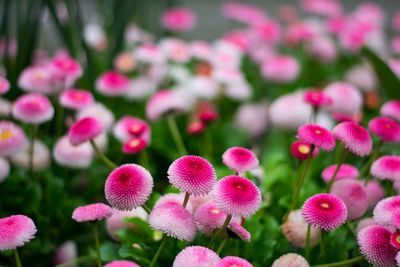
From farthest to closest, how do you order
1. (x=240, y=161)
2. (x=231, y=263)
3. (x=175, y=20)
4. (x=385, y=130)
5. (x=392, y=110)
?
(x=175, y=20) → (x=392, y=110) → (x=385, y=130) → (x=240, y=161) → (x=231, y=263)

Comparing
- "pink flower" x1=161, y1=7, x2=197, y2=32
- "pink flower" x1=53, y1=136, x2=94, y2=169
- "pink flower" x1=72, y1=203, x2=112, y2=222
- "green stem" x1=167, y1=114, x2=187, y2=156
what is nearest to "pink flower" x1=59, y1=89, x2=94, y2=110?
"pink flower" x1=53, y1=136, x2=94, y2=169

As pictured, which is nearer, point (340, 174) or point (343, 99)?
point (340, 174)

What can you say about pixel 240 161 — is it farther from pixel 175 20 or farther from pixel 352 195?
pixel 175 20

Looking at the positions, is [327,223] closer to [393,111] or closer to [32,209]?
[393,111]

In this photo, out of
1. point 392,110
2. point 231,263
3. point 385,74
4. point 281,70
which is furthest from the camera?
point 281,70

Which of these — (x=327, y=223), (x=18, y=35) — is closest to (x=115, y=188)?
(x=327, y=223)

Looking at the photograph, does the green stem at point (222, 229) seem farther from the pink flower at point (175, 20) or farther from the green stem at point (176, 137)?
the pink flower at point (175, 20)

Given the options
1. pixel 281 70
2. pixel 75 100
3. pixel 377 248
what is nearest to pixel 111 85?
pixel 75 100

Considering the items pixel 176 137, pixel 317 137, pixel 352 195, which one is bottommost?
pixel 176 137
